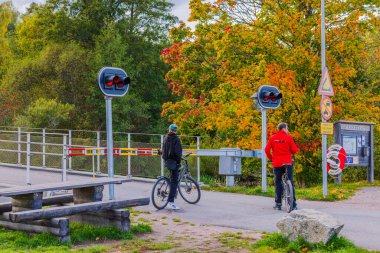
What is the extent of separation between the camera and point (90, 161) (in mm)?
22438

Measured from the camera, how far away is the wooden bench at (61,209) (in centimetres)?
919

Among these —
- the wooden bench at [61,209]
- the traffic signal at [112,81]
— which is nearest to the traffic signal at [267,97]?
the traffic signal at [112,81]

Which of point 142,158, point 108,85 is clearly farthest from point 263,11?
point 108,85

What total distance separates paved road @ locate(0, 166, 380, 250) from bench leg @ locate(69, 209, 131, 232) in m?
2.04

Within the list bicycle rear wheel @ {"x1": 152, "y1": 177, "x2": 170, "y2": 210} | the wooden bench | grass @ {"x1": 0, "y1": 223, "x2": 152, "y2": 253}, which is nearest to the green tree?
bicycle rear wheel @ {"x1": 152, "y1": 177, "x2": 170, "y2": 210}

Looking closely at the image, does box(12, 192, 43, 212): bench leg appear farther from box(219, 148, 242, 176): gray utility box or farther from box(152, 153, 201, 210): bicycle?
box(219, 148, 242, 176): gray utility box

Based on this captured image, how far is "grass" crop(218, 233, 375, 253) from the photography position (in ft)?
27.4

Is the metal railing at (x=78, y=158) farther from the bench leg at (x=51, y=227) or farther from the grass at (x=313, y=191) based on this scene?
the bench leg at (x=51, y=227)

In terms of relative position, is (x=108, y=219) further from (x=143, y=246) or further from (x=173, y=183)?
(x=173, y=183)

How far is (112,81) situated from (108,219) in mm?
2477

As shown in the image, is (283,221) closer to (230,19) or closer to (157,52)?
(230,19)

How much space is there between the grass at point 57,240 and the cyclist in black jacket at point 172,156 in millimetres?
3053

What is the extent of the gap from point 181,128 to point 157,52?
615 inches

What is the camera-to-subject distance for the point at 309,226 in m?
8.65
